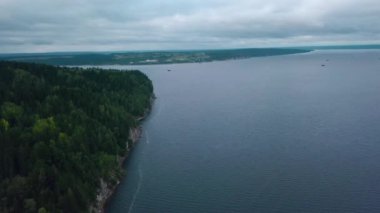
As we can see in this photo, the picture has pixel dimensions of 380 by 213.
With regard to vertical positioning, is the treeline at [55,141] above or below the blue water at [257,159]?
above

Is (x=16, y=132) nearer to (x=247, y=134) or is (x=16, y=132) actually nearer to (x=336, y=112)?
(x=247, y=134)

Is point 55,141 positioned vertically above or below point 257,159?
above

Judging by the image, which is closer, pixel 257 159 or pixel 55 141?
pixel 55 141

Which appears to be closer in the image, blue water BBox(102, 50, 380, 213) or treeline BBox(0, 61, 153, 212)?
treeline BBox(0, 61, 153, 212)

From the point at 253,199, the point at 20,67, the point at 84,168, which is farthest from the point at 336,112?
the point at 20,67

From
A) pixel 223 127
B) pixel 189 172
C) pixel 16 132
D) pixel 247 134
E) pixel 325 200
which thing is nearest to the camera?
pixel 325 200
